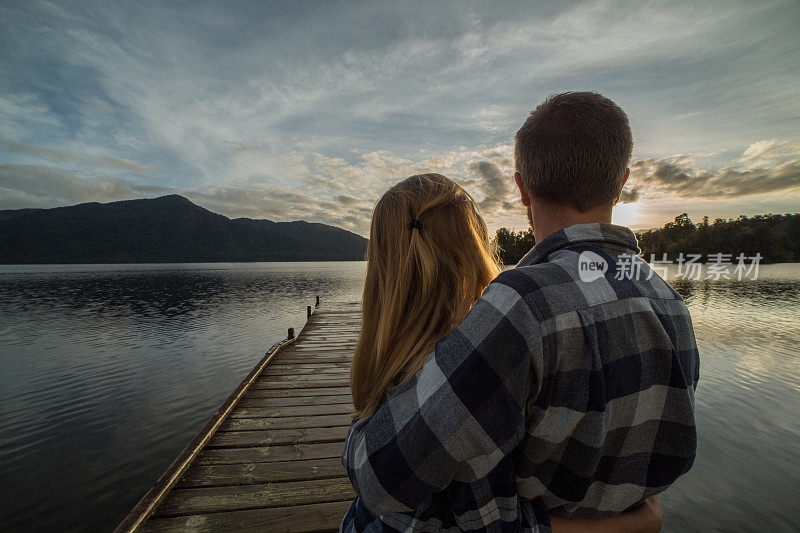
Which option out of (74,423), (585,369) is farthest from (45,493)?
(585,369)

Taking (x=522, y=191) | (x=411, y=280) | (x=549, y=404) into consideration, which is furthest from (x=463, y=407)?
(x=522, y=191)

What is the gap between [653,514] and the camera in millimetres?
1239

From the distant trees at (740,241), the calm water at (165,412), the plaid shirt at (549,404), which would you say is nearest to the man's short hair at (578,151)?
the plaid shirt at (549,404)

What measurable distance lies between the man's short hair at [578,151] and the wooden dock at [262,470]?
385 cm

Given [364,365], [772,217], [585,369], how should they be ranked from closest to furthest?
[585,369] → [364,365] → [772,217]

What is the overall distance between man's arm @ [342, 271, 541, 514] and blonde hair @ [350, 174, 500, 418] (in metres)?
0.43

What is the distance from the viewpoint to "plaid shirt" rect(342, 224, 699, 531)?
937 mm

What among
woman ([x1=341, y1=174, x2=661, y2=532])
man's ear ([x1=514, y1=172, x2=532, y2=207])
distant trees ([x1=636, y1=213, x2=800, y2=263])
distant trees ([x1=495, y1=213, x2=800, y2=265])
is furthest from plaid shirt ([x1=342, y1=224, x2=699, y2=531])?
distant trees ([x1=636, y1=213, x2=800, y2=263])

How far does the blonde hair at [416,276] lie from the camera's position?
1544 millimetres

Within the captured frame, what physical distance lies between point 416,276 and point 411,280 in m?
0.03

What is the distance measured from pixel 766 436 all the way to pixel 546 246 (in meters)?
11.7

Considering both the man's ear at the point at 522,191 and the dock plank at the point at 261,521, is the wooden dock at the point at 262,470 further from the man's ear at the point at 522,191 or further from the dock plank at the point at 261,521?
the man's ear at the point at 522,191

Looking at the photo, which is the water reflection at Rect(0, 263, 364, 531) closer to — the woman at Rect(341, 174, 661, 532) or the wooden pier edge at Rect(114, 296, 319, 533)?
the wooden pier edge at Rect(114, 296, 319, 533)

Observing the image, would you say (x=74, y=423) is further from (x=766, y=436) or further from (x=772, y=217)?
(x=772, y=217)
